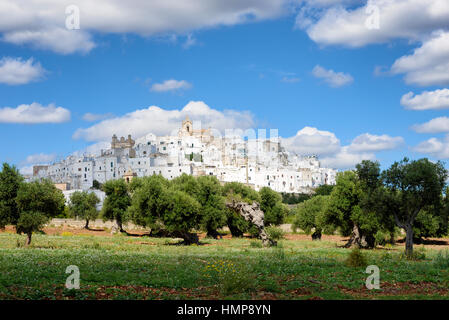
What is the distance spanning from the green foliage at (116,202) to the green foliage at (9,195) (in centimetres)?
3162

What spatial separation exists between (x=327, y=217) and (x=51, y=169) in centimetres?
17729

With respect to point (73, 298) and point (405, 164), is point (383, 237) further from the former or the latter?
point (73, 298)

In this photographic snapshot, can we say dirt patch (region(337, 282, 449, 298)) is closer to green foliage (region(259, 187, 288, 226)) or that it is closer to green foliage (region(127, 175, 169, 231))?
green foliage (region(127, 175, 169, 231))

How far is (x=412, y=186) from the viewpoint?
2931 centimetres

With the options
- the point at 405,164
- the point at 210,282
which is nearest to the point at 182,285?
the point at 210,282

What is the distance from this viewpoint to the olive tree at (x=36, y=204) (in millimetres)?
34562

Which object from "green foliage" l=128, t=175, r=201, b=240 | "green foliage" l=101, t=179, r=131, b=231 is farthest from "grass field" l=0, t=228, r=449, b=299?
"green foliage" l=101, t=179, r=131, b=231

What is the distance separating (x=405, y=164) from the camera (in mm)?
29984

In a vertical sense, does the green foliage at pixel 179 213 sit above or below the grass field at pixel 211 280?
above

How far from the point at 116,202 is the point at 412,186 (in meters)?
49.1

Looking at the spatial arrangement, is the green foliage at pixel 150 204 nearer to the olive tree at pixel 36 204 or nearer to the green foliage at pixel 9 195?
the olive tree at pixel 36 204

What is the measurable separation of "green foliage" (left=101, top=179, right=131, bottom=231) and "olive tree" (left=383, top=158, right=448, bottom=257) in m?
46.8

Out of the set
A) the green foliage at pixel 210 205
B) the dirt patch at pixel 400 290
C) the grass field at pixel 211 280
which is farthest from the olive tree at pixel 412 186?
the green foliage at pixel 210 205
